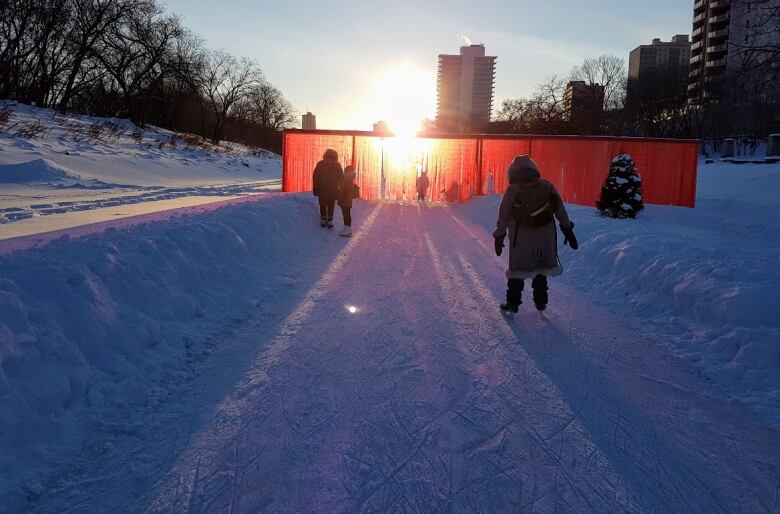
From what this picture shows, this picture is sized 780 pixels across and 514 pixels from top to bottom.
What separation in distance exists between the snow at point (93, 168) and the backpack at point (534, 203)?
7169 millimetres

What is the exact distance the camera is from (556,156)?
63.6 feet

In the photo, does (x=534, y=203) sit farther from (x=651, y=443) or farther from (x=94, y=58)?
(x=94, y=58)

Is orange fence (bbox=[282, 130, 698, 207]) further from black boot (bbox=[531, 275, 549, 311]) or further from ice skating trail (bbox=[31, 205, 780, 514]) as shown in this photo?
ice skating trail (bbox=[31, 205, 780, 514])

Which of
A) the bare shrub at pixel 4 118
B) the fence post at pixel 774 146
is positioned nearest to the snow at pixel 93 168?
the bare shrub at pixel 4 118

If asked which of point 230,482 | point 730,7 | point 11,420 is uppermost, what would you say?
point 730,7

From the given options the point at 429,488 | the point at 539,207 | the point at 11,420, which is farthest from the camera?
the point at 539,207

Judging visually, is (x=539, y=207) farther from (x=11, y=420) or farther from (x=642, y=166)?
(x=642, y=166)

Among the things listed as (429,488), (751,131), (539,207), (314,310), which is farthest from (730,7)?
(751,131)

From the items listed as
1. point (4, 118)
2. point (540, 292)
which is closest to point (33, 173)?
point (4, 118)

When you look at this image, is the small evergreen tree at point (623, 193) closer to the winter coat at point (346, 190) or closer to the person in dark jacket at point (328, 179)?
the winter coat at point (346, 190)

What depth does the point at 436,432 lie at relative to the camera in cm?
277

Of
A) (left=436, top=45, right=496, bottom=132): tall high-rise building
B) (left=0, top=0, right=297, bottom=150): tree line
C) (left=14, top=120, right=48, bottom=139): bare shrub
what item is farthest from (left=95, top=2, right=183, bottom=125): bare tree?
(left=436, top=45, right=496, bottom=132): tall high-rise building

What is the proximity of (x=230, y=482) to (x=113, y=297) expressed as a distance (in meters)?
2.30

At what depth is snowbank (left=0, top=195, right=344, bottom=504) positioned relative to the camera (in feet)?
8.55
